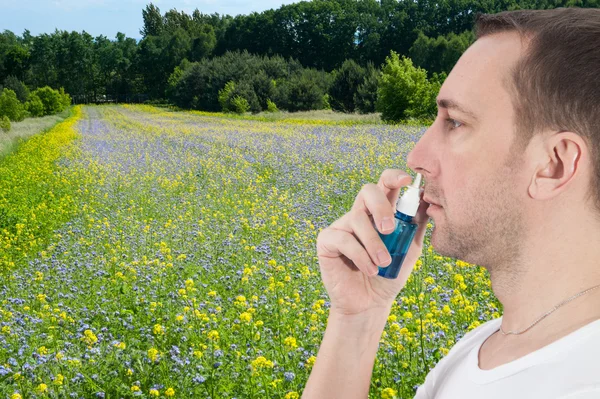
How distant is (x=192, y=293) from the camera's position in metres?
4.59

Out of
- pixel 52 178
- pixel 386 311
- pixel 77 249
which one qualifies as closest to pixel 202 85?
pixel 52 178

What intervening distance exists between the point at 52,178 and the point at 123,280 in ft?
26.5

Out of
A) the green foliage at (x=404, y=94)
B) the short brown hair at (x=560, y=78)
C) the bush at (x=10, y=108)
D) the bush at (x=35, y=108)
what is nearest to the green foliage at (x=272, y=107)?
the green foliage at (x=404, y=94)

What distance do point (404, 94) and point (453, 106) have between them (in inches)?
1021

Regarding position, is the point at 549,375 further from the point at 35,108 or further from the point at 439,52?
the point at 439,52

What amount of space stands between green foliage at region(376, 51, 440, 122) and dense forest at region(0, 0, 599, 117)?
1868 centimetres

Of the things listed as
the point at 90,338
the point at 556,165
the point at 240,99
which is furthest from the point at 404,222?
the point at 240,99

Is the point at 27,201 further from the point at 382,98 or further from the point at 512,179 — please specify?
the point at 382,98

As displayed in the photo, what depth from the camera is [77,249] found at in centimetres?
654

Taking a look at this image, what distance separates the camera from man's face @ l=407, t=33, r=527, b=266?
3.55 feet

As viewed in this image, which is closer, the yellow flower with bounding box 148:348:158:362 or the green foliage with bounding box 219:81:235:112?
the yellow flower with bounding box 148:348:158:362

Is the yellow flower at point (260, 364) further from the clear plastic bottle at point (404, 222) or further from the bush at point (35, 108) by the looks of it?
the bush at point (35, 108)

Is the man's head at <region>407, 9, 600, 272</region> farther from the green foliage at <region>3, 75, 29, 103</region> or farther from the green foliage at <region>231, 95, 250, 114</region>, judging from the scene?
the green foliage at <region>3, 75, 29, 103</region>

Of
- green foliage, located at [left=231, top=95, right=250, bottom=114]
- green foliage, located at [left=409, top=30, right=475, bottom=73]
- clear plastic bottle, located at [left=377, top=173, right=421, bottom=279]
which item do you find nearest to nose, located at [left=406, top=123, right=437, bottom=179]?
clear plastic bottle, located at [left=377, top=173, right=421, bottom=279]
